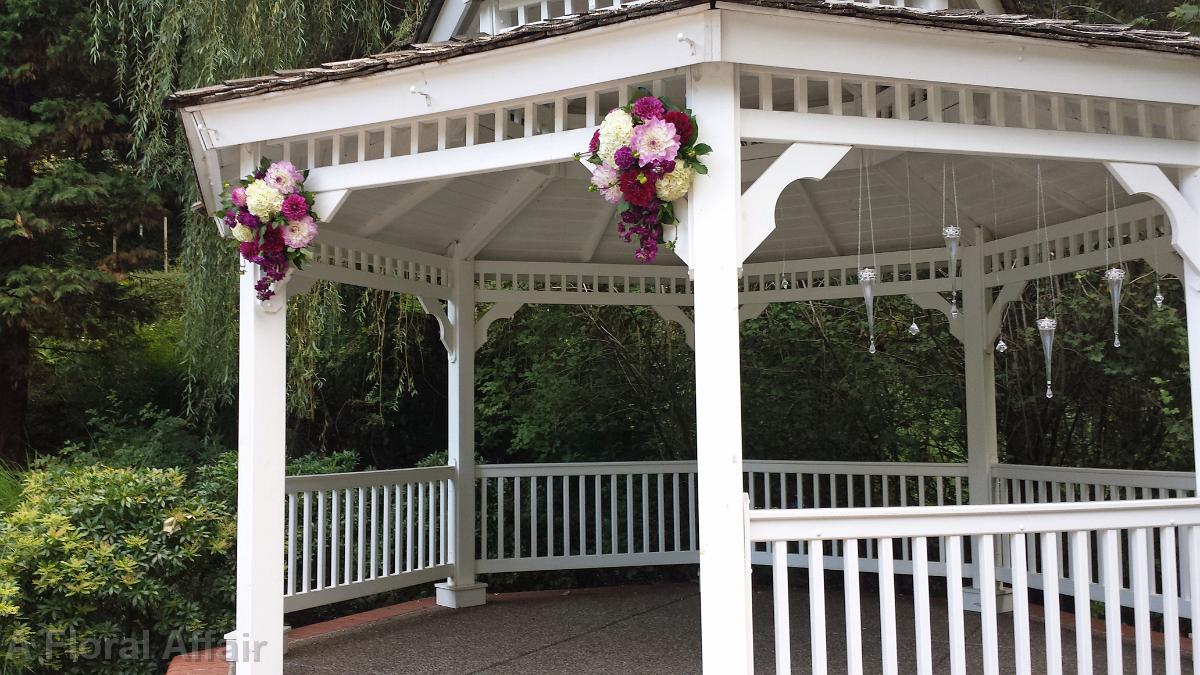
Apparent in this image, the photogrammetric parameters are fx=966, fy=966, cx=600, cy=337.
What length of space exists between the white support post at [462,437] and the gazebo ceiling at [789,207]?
35 centimetres

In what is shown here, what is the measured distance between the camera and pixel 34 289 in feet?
25.4

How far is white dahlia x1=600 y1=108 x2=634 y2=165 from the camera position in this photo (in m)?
3.32

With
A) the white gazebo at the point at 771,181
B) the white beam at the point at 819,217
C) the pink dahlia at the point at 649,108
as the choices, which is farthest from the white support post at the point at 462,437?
the pink dahlia at the point at 649,108

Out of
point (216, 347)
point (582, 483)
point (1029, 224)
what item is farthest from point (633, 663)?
point (216, 347)

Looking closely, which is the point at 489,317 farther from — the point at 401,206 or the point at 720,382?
the point at 720,382

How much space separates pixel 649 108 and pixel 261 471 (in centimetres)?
241

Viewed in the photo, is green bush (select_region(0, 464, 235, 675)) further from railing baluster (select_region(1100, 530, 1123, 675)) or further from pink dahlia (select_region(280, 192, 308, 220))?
railing baluster (select_region(1100, 530, 1123, 675))

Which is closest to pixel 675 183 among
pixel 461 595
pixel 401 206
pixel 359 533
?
pixel 401 206

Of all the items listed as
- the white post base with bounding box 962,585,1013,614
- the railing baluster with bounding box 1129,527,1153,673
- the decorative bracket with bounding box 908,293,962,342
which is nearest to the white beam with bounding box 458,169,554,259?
the decorative bracket with bounding box 908,293,962,342

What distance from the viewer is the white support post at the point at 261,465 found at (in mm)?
4230

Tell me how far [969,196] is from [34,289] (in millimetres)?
7097

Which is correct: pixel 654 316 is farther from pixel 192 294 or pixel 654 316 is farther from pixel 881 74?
pixel 881 74

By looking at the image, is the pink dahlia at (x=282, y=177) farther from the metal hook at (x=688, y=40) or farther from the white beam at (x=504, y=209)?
the white beam at (x=504, y=209)

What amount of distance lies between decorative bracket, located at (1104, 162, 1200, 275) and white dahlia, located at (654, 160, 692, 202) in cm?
183
